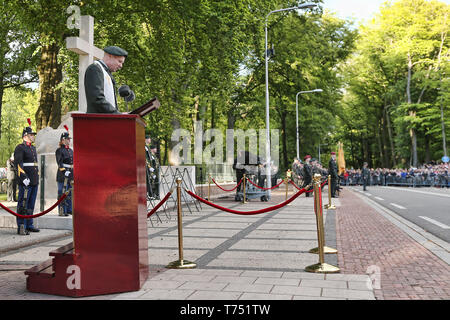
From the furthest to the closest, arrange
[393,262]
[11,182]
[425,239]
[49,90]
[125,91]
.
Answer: [11,182], [49,90], [425,239], [393,262], [125,91]

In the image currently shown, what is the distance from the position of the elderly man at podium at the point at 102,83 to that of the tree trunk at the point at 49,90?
39.4 ft

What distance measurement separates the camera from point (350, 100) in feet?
184

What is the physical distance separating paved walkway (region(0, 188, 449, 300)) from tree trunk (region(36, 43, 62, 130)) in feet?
24.6

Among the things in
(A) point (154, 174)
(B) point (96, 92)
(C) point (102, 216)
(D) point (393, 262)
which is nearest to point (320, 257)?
(D) point (393, 262)

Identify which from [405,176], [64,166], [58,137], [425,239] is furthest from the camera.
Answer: [405,176]

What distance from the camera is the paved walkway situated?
451cm

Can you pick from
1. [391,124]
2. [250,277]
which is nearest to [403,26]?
[391,124]

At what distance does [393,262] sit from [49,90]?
1373 centimetres

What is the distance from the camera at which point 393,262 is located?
20.6 ft

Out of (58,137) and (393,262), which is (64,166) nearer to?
(58,137)

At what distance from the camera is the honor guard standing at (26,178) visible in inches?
355

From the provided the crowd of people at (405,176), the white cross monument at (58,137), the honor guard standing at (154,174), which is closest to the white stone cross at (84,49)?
the white cross monument at (58,137)

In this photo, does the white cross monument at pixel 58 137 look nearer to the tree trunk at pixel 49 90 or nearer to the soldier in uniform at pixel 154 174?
the soldier in uniform at pixel 154 174

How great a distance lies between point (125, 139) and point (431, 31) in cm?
4435
